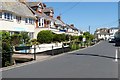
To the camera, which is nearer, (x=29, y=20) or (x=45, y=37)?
(x=45, y=37)

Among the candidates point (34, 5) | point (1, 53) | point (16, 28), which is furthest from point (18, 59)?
point (34, 5)

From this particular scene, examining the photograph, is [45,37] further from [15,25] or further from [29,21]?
[15,25]

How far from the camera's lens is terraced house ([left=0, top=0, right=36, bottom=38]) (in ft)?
130

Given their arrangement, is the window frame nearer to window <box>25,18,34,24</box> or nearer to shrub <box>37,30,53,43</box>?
window <box>25,18,34,24</box>

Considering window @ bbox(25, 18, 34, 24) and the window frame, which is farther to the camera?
window @ bbox(25, 18, 34, 24)

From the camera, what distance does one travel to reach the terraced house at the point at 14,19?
130 feet

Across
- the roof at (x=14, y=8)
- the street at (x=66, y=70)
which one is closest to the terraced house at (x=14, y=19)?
the roof at (x=14, y=8)

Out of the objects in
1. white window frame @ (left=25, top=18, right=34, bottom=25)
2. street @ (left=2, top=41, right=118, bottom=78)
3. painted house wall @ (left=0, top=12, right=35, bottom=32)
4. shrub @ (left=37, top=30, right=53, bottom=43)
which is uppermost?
white window frame @ (left=25, top=18, right=34, bottom=25)

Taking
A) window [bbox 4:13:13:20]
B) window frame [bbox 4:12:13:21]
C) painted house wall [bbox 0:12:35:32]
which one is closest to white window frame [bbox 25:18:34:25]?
painted house wall [bbox 0:12:35:32]

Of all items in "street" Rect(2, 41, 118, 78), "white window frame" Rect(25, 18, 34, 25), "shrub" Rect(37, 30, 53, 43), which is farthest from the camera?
"white window frame" Rect(25, 18, 34, 25)

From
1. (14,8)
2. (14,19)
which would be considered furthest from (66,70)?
(14,8)

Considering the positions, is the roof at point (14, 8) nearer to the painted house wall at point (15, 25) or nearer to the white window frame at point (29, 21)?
the white window frame at point (29, 21)

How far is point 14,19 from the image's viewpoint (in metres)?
43.3

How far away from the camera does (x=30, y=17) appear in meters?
50.1
